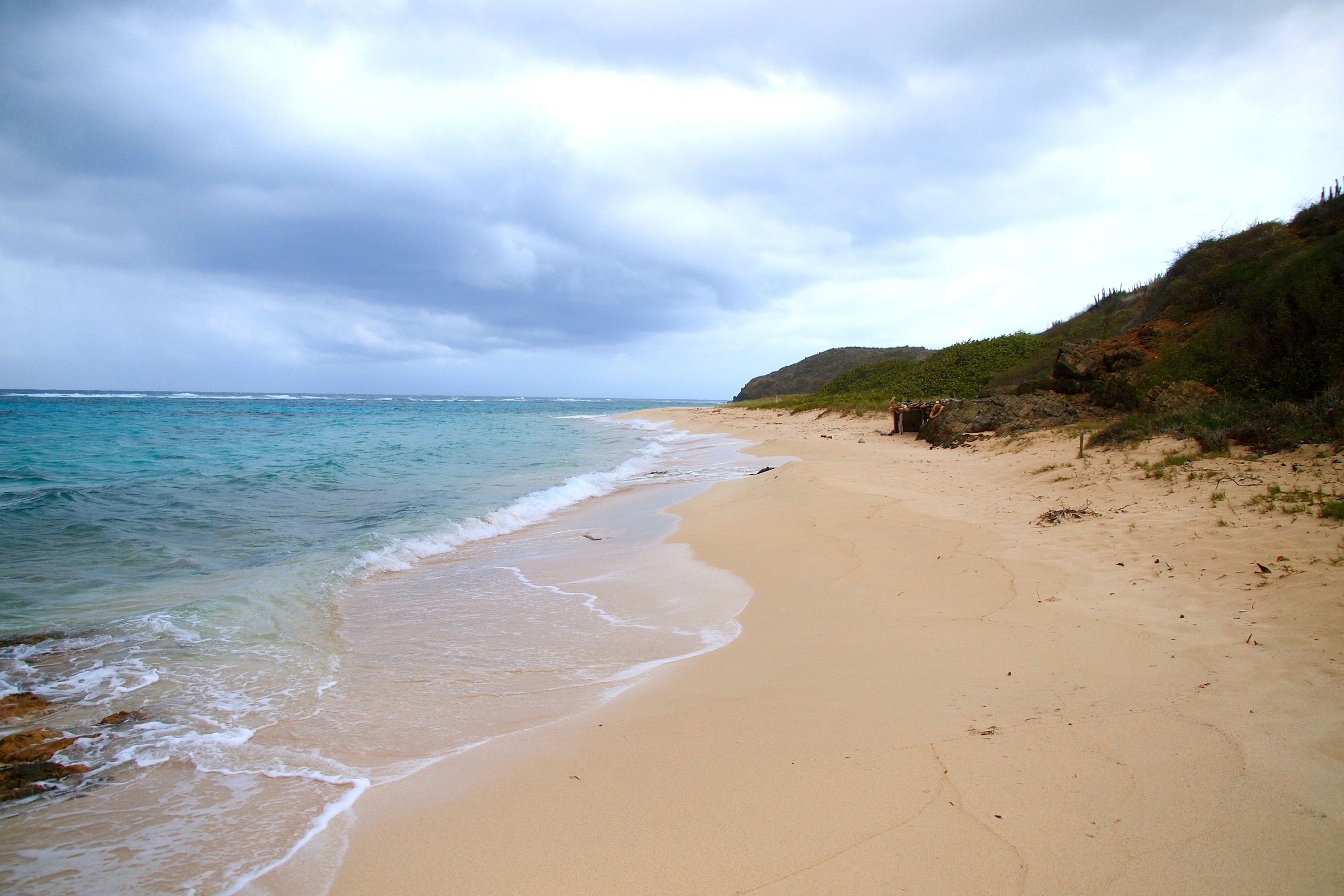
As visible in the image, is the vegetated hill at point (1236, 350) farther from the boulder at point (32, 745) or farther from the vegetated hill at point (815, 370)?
the vegetated hill at point (815, 370)

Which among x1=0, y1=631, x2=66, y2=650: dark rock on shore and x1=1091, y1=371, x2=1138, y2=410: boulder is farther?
x1=1091, y1=371, x2=1138, y2=410: boulder

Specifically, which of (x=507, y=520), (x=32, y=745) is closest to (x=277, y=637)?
(x=32, y=745)

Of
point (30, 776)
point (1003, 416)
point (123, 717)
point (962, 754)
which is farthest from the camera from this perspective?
point (1003, 416)

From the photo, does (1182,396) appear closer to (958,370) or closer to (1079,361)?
(1079,361)

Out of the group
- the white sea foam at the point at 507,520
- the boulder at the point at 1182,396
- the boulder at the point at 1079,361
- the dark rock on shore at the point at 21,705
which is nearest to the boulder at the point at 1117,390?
the boulder at the point at 1079,361

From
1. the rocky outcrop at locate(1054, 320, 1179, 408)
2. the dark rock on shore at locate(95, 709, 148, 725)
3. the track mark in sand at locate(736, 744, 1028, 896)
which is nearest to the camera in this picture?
the track mark in sand at locate(736, 744, 1028, 896)

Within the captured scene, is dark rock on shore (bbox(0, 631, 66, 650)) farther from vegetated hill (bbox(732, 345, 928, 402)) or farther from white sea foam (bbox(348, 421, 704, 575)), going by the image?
vegetated hill (bbox(732, 345, 928, 402))

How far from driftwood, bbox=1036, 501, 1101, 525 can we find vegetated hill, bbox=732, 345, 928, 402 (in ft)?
189

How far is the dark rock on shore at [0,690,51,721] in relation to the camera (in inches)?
141

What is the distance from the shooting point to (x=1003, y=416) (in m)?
13.7

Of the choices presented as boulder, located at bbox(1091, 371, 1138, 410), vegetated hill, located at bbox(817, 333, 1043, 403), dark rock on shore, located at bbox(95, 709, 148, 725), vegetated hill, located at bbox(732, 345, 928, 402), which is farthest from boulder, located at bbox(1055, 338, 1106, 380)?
vegetated hill, located at bbox(732, 345, 928, 402)

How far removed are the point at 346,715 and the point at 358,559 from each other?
411cm

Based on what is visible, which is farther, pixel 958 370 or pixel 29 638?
pixel 958 370

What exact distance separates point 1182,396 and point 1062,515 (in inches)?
214
